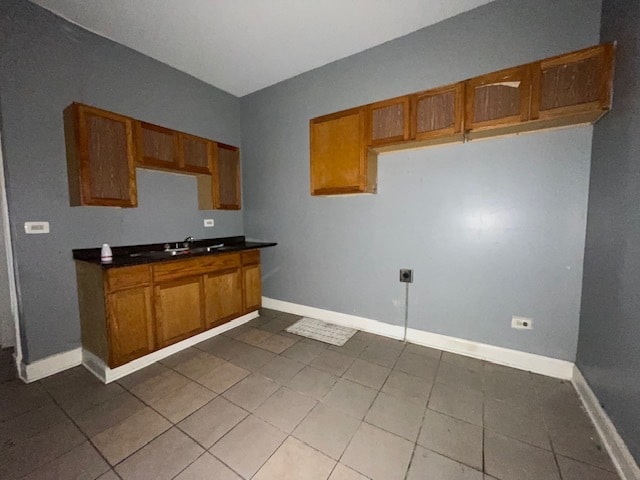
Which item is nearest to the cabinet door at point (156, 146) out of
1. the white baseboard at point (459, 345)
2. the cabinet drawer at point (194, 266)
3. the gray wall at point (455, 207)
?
the cabinet drawer at point (194, 266)

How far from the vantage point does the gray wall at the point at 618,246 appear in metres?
1.26

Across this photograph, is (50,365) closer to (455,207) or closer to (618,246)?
(455,207)

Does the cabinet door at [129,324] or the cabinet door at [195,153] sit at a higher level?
the cabinet door at [195,153]

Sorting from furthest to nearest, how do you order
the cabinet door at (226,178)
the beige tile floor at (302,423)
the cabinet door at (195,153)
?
the cabinet door at (226,178) → the cabinet door at (195,153) → the beige tile floor at (302,423)

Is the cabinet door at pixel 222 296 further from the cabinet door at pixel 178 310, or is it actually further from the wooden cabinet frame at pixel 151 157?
the wooden cabinet frame at pixel 151 157

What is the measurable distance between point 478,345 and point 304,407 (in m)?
1.63

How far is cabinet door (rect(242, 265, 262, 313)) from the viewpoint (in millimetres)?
3051

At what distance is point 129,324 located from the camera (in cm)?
207

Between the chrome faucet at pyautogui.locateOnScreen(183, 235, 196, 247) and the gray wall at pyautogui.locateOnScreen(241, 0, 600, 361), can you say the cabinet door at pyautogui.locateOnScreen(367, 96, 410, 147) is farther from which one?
the chrome faucet at pyautogui.locateOnScreen(183, 235, 196, 247)

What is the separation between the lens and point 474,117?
1.89 m

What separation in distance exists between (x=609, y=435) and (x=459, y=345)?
101 cm

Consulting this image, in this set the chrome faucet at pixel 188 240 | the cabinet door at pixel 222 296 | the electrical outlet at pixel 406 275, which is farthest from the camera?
the chrome faucet at pixel 188 240

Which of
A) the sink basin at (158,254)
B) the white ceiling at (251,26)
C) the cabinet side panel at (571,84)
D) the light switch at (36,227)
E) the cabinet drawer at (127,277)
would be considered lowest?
the cabinet drawer at (127,277)

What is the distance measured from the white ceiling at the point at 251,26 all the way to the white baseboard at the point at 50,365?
2902mm
